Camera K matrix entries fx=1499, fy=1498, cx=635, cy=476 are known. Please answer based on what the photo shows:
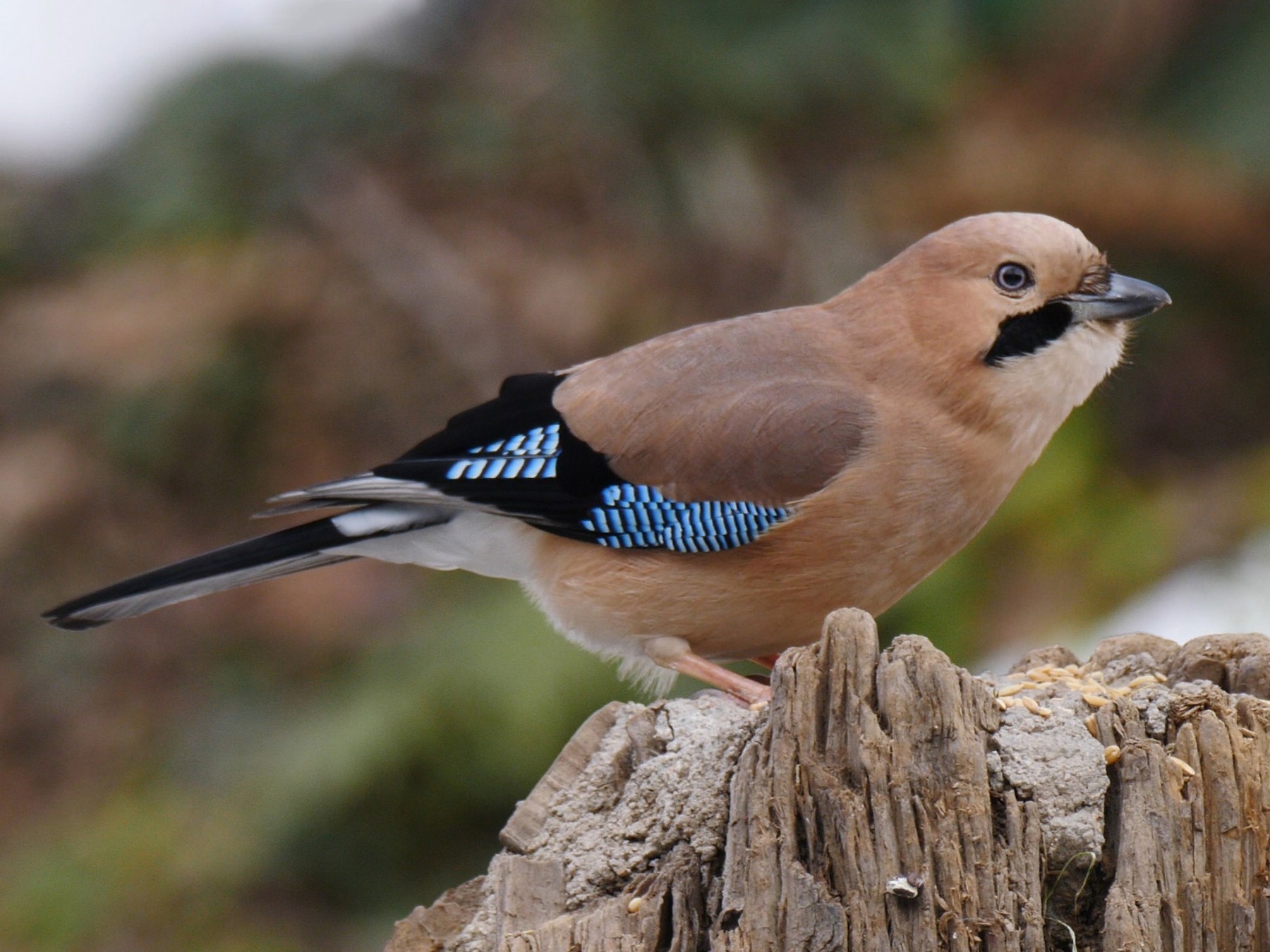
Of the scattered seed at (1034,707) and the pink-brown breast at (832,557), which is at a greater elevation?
the pink-brown breast at (832,557)

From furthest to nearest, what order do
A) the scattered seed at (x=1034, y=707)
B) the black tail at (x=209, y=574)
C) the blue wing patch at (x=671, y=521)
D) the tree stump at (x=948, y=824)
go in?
1. the black tail at (x=209, y=574)
2. the blue wing patch at (x=671, y=521)
3. the scattered seed at (x=1034, y=707)
4. the tree stump at (x=948, y=824)

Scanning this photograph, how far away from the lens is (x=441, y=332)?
30.2 feet

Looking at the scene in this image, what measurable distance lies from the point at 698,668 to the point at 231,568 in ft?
4.61

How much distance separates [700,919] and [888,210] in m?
5.89

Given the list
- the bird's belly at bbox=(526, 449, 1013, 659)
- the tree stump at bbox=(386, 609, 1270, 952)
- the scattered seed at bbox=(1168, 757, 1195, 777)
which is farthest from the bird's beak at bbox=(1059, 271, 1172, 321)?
the scattered seed at bbox=(1168, 757, 1195, 777)

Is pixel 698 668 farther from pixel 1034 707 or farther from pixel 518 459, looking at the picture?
pixel 1034 707

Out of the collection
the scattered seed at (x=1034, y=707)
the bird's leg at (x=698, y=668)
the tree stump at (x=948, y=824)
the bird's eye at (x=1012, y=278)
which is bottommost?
the tree stump at (x=948, y=824)

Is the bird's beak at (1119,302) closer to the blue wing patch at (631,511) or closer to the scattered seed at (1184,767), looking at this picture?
the blue wing patch at (631,511)

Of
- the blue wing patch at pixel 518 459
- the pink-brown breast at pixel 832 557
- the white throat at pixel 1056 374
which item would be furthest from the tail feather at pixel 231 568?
the white throat at pixel 1056 374

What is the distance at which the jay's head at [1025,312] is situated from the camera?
405cm

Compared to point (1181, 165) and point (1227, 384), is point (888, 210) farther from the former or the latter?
point (1227, 384)

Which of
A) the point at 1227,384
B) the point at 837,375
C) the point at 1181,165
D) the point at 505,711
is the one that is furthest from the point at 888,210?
the point at 837,375

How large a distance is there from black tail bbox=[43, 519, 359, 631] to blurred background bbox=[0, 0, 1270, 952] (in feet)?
7.62

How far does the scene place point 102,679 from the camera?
925 centimetres
